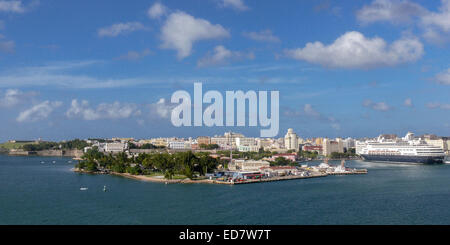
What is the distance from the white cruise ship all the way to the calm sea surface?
9.75 meters

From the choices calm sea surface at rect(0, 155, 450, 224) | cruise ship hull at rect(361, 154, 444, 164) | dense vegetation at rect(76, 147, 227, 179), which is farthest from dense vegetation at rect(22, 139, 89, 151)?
calm sea surface at rect(0, 155, 450, 224)

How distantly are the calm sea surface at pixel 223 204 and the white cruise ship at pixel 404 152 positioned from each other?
9752 millimetres

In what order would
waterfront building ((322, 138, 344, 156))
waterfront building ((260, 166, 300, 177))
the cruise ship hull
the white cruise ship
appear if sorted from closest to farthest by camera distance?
waterfront building ((260, 166, 300, 177)) → the cruise ship hull → the white cruise ship → waterfront building ((322, 138, 344, 156))

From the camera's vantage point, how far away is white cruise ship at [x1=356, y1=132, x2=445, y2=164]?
2036 cm

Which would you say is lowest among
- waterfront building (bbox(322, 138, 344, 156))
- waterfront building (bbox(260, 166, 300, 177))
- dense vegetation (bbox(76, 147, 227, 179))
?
waterfront building (bbox(260, 166, 300, 177))

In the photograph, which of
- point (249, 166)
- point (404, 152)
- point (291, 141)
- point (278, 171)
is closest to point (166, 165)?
point (278, 171)

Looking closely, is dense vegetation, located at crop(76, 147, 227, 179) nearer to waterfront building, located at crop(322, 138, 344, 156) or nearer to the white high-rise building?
waterfront building, located at crop(322, 138, 344, 156)

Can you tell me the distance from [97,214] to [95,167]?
30.3 feet

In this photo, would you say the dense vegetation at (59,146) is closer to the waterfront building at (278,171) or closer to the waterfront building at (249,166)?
the waterfront building at (249,166)

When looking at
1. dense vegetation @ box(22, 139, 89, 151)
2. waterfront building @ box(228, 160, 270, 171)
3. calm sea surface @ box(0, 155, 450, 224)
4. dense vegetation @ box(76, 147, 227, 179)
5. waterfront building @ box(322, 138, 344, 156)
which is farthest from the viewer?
dense vegetation @ box(22, 139, 89, 151)

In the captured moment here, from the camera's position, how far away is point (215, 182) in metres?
12.1

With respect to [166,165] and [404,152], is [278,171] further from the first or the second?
[404,152]
